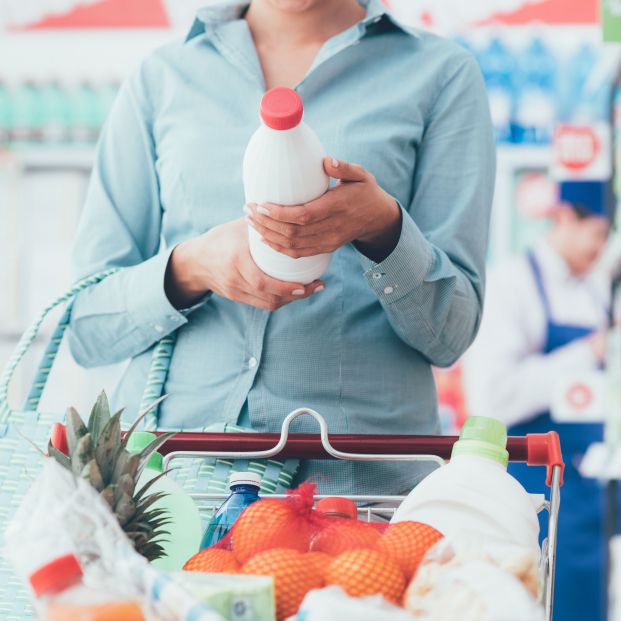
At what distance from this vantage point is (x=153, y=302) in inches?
55.5

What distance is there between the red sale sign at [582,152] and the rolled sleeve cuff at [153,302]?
276cm

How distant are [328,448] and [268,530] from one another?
0.30 metres

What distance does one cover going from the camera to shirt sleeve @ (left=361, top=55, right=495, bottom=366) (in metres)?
1.35

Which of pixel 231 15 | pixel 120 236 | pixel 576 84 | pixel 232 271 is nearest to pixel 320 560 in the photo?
pixel 232 271

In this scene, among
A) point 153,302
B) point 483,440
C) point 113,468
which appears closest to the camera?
point 113,468

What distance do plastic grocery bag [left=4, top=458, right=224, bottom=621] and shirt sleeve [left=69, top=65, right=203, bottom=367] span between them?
0.63 meters

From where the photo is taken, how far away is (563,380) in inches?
151

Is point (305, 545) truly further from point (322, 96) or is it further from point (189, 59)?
point (189, 59)

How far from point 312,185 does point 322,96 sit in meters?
0.45

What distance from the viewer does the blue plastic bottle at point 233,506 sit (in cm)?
110

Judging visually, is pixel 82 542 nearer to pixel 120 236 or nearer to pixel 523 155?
pixel 120 236

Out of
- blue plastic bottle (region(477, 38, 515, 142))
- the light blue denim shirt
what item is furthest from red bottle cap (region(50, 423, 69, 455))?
blue plastic bottle (region(477, 38, 515, 142))

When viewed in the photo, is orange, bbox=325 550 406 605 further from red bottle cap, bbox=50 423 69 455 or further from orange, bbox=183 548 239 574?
red bottle cap, bbox=50 423 69 455


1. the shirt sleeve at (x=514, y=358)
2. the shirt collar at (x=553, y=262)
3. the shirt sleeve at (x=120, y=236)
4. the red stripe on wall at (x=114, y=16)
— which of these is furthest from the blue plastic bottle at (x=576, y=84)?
the shirt sleeve at (x=120, y=236)
